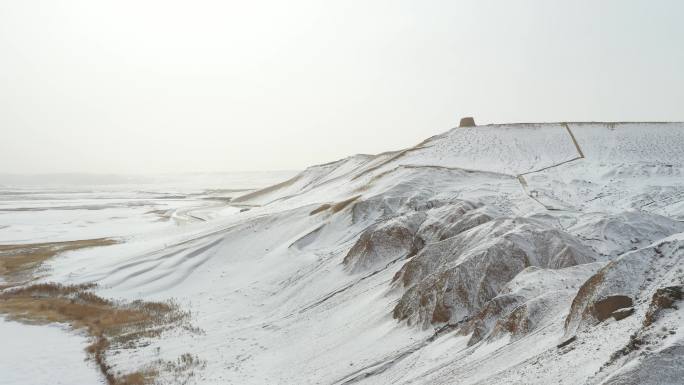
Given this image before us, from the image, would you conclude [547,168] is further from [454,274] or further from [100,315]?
[100,315]

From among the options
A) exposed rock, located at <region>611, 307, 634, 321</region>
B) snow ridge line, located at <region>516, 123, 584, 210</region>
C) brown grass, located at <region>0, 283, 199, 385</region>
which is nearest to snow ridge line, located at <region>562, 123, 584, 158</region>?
snow ridge line, located at <region>516, 123, 584, 210</region>

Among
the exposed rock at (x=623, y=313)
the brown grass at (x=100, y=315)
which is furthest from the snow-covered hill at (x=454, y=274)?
the brown grass at (x=100, y=315)

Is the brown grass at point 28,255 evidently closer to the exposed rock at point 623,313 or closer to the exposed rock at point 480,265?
the exposed rock at point 480,265

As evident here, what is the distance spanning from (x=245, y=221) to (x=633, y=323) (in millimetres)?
34243

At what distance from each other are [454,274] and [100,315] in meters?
19.5

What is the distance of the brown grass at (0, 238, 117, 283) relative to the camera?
3534cm

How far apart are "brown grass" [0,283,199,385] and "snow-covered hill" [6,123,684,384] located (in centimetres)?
112

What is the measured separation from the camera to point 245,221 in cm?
3944

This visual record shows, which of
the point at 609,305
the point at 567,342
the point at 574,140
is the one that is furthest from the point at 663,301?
the point at 574,140

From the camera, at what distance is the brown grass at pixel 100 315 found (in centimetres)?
1743

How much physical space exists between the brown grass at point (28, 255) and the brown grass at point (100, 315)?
685cm

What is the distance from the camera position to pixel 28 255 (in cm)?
4253

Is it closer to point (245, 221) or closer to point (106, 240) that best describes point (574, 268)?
point (245, 221)

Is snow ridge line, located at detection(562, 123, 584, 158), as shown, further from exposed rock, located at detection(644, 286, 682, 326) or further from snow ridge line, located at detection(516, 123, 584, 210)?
exposed rock, located at detection(644, 286, 682, 326)
